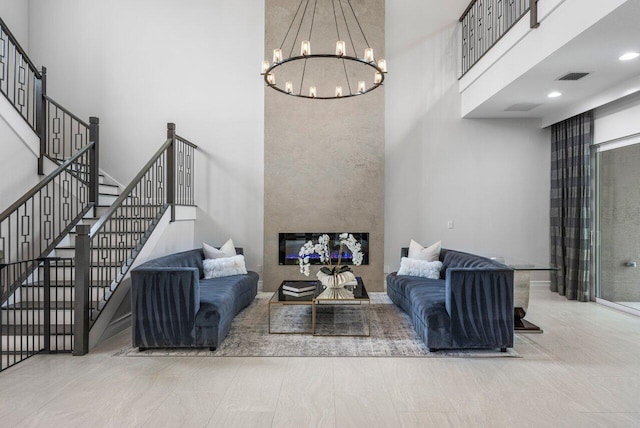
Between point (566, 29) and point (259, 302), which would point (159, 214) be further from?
point (566, 29)

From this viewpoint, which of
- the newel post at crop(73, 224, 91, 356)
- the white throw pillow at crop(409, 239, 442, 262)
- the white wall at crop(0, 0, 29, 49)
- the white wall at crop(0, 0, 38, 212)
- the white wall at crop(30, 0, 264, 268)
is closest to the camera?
the newel post at crop(73, 224, 91, 356)

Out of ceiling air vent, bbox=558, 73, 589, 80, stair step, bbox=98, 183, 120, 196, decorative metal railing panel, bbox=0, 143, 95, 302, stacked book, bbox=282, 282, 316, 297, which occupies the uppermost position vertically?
ceiling air vent, bbox=558, 73, 589, 80

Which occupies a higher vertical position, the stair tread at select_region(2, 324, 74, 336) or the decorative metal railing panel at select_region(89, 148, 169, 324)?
the decorative metal railing panel at select_region(89, 148, 169, 324)

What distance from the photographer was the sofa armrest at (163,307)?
143 inches

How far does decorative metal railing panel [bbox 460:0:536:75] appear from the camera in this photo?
546cm

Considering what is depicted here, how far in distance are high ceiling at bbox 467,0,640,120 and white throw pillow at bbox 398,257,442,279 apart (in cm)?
242

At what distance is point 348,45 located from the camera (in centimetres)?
643

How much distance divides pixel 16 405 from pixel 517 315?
461 cm

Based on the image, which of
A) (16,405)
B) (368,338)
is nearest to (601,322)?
(368,338)

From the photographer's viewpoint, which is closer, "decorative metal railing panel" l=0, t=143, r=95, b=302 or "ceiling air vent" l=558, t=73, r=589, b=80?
"ceiling air vent" l=558, t=73, r=589, b=80

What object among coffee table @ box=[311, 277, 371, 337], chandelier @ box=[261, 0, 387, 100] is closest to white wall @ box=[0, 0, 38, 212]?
chandelier @ box=[261, 0, 387, 100]

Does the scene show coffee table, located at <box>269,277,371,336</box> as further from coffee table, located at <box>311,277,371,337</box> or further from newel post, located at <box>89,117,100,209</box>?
newel post, located at <box>89,117,100,209</box>

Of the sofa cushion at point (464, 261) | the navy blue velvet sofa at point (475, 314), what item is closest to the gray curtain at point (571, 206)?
the sofa cushion at point (464, 261)

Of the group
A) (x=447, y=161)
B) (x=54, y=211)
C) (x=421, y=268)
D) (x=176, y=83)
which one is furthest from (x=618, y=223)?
(x=54, y=211)
